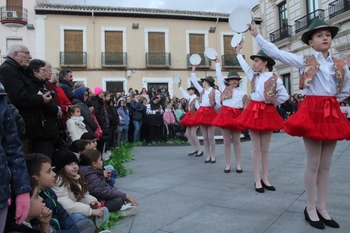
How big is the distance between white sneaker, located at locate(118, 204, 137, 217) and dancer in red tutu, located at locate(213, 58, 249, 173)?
107 inches

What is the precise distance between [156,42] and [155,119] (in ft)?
46.4

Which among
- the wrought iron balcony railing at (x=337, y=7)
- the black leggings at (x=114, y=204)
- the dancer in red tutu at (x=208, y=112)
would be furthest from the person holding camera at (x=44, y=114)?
the wrought iron balcony railing at (x=337, y=7)

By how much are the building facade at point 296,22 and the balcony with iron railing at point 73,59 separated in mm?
14732

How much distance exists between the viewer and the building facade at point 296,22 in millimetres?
17234

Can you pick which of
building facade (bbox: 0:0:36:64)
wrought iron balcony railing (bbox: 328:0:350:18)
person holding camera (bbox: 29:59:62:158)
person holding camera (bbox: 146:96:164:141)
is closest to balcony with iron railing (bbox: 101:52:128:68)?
building facade (bbox: 0:0:36:64)

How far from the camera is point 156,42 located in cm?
2595

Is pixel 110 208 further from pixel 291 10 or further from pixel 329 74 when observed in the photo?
pixel 291 10

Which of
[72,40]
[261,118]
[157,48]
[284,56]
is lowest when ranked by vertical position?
[261,118]

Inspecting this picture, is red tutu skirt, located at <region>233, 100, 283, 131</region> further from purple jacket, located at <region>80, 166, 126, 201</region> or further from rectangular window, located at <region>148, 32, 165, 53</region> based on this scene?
rectangular window, located at <region>148, 32, 165, 53</region>

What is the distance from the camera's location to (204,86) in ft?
25.3

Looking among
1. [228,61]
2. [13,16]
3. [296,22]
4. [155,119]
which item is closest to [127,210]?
[155,119]

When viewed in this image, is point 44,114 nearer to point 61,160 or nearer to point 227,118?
point 61,160

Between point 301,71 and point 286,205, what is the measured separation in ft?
5.57

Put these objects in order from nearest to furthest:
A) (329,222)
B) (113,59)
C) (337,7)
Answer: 1. (329,222)
2. (337,7)
3. (113,59)
